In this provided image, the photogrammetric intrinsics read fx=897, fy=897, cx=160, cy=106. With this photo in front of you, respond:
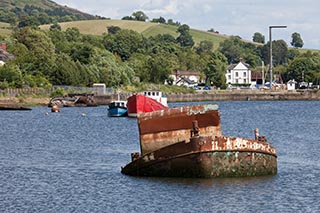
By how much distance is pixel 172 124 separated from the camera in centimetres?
3934

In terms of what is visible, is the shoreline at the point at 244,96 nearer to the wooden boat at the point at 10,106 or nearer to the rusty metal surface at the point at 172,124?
the wooden boat at the point at 10,106

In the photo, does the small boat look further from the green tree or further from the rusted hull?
the rusted hull

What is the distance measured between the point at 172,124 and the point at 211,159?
4140mm

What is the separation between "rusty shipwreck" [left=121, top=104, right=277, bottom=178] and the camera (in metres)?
35.6

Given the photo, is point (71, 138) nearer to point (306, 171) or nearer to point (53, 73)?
point (306, 171)

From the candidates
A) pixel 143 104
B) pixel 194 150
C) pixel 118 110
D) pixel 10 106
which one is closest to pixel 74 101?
pixel 10 106

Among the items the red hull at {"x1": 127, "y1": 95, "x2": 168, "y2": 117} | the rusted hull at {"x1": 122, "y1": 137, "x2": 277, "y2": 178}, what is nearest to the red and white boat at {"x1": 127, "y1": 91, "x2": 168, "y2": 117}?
the red hull at {"x1": 127, "y1": 95, "x2": 168, "y2": 117}

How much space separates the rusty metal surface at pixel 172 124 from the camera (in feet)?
128

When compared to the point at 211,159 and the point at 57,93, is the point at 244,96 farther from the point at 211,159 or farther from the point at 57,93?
the point at 211,159

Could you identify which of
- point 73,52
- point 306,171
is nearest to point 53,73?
point 73,52

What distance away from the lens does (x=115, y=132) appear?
71.5 meters

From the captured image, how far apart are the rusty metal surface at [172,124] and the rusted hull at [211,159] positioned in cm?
186

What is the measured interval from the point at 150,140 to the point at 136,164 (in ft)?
5.41

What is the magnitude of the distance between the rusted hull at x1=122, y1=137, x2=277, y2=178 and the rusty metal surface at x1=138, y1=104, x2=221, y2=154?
1.86 meters
